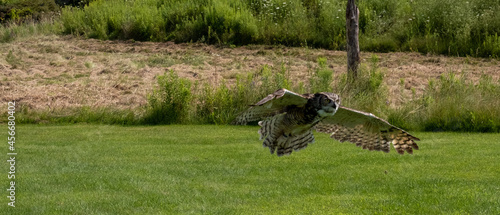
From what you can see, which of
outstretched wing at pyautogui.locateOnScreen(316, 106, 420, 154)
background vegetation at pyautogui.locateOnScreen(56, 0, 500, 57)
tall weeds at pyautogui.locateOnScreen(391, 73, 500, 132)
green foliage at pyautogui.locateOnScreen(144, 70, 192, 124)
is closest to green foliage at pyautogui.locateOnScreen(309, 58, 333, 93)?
tall weeds at pyautogui.locateOnScreen(391, 73, 500, 132)

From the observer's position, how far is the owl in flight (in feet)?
17.0

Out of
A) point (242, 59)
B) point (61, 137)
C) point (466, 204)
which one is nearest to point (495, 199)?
point (466, 204)

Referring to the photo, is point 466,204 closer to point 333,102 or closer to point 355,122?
point 355,122

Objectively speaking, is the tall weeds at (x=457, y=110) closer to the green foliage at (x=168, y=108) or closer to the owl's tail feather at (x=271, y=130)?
the green foliage at (x=168, y=108)

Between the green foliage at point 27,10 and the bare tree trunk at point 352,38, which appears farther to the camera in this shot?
the green foliage at point 27,10

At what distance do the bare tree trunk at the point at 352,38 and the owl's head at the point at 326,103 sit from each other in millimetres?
7166

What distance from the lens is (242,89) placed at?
11914 mm

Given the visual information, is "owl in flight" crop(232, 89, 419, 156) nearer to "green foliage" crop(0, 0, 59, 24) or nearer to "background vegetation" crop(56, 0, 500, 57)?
"background vegetation" crop(56, 0, 500, 57)

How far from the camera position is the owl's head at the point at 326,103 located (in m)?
5.02

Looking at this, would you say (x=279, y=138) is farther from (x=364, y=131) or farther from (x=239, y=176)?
(x=239, y=176)

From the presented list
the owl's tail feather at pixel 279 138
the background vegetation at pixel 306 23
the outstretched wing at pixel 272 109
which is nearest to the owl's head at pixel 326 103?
the outstretched wing at pixel 272 109

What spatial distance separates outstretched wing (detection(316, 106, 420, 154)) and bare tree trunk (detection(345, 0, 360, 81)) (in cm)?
592

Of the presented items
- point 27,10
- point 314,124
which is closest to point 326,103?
point 314,124

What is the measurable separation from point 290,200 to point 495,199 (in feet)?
7.43
